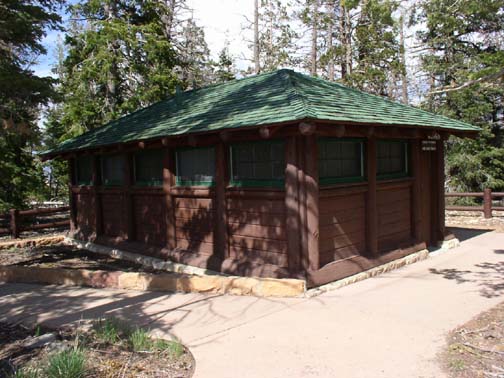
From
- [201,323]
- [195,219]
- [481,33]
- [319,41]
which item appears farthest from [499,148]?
[201,323]

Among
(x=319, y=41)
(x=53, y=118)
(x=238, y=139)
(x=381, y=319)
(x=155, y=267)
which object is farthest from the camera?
(x=319, y=41)

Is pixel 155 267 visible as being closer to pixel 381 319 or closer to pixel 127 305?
pixel 127 305

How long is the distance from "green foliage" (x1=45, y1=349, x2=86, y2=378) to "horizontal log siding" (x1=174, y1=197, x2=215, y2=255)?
4538mm

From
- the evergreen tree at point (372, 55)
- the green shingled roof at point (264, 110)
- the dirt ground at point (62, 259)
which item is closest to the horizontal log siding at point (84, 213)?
the dirt ground at point (62, 259)

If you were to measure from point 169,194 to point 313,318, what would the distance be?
4591mm

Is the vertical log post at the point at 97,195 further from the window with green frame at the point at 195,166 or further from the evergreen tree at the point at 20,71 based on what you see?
the window with green frame at the point at 195,166

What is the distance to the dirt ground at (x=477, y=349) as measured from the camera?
3758 mm

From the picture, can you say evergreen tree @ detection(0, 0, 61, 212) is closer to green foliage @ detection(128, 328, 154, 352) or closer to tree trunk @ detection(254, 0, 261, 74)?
green foliage @ detection(128, 328, 154, 352)

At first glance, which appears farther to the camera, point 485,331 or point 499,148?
point 499,148

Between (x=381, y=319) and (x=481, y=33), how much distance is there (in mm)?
21767

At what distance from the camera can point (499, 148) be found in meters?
21.3

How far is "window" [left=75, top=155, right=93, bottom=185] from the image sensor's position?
12.2 m

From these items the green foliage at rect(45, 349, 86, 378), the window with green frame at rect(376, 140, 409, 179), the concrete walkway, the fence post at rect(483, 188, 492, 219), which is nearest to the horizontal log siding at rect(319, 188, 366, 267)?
the concrete walkway

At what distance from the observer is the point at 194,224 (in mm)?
8492
